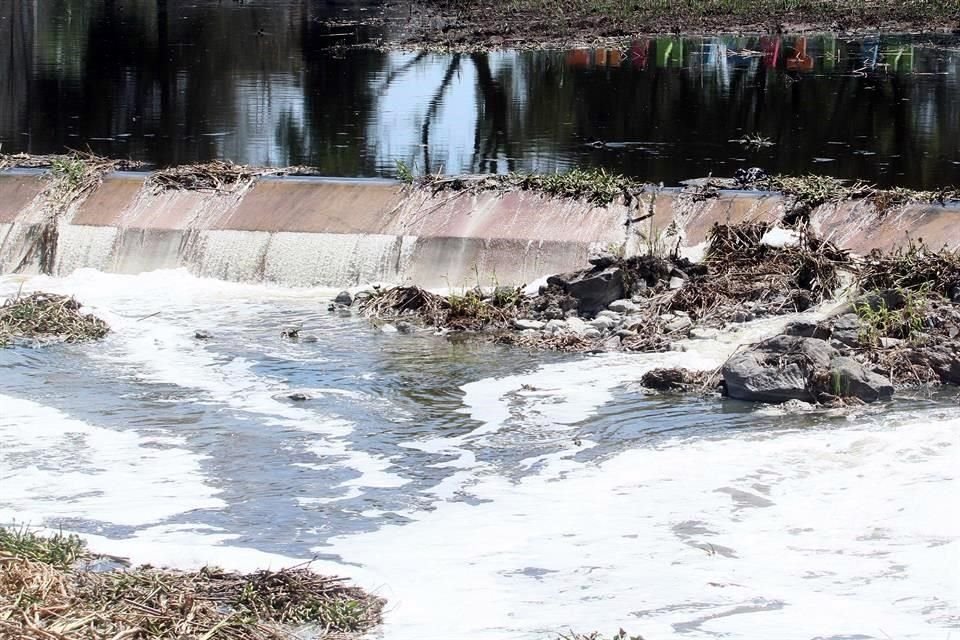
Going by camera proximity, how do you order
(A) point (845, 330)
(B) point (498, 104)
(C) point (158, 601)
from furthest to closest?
1. (B) point (498, 104)
2. (A) point (845, 330)
3. (C) point (158, 601)

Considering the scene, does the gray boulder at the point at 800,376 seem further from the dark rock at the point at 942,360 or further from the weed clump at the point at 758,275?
the weed clump at the point at 758,275

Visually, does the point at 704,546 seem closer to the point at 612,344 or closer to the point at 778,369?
the point at 778,369

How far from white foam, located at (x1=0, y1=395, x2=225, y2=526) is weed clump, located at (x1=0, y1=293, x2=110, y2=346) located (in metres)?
2.35

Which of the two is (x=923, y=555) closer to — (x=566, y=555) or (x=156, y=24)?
(x=566, y=555)

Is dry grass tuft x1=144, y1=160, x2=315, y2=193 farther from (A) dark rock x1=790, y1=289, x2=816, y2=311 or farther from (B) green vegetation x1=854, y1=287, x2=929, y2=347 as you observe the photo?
(B) green vegetation x1=854, y1=287, x2=929, y2=347

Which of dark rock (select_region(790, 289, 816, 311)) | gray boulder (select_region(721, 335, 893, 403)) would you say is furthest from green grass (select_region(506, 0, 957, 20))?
gray boulder (select_region(721, 335, 893, 403))

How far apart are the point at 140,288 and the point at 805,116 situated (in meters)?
12.3

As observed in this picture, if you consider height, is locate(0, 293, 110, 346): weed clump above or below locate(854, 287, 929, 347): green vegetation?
below

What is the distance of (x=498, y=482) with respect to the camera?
9141 mm

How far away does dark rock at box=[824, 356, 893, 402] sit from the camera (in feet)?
34.8

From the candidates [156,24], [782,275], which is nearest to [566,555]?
[782,275]

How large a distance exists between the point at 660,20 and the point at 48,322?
27171mm

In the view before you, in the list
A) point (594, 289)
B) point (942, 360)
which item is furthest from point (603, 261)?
point (942, 360)

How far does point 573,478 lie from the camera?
9141 mm
